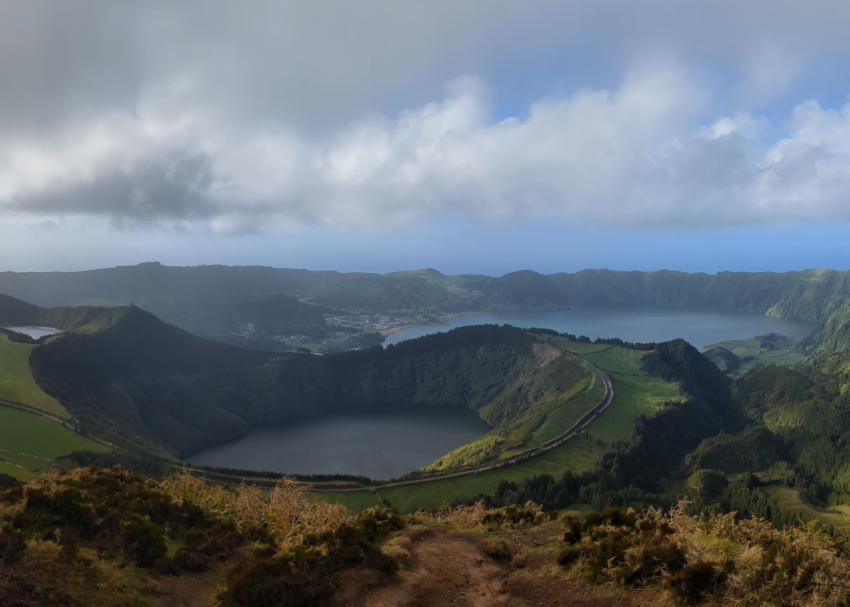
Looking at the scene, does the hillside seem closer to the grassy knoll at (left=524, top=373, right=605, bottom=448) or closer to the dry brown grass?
the grassy knoll at (left=524, top=373, right=605, bottom=448)

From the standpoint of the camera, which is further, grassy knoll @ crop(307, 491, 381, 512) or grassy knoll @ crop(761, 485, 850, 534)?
grassy knoll @ crop(307, 491, 381, 512)

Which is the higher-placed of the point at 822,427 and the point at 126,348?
the point at 126,348

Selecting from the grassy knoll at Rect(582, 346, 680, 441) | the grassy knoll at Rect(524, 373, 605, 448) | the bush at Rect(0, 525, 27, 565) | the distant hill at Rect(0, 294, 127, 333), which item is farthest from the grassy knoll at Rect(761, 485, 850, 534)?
the distant hill at Rect(0, 294, 127, 333)

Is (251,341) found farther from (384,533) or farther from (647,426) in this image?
(384,533)

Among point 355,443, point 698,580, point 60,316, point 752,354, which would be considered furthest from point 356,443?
point 752,354

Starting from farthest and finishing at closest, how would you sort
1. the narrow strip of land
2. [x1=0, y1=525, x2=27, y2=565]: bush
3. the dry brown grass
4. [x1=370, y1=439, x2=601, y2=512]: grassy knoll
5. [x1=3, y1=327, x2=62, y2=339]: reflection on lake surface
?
[x1=3, y1=327, x2=62, y2=339]: reflection on lake surface → the narrow strip of land → [x1=370, y1=439, x2=601, y2=512]: grassy knoll → the dry brown grass → [x1=0, y1=525, x2=27, y2=565]: bush

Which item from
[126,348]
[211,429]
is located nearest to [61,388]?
[211,429]

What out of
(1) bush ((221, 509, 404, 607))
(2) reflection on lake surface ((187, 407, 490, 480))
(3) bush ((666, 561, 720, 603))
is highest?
(3) bush ((666, 561, 720, 603))
